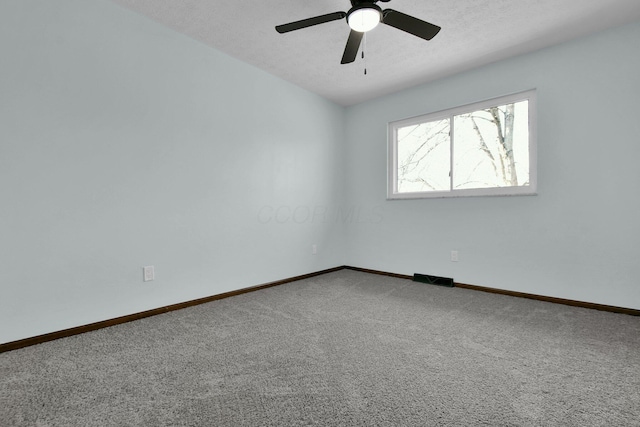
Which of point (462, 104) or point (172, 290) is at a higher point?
point (462, 104)

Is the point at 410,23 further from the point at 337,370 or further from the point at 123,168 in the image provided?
the point at 123,168

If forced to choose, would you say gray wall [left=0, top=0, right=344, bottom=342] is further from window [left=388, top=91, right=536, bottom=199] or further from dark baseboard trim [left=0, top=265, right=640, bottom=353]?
window [left=388, top=91, right=536, bottom=199]

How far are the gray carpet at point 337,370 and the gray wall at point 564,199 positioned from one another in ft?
1.35

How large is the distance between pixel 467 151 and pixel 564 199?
103 centimetres

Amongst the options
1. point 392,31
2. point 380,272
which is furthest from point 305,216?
point 392,31

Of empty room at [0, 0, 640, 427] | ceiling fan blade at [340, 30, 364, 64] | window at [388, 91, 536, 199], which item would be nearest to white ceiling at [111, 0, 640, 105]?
empty room at [0, 0, 640, 427]

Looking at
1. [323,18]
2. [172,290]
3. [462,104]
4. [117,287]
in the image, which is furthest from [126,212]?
[462,104]

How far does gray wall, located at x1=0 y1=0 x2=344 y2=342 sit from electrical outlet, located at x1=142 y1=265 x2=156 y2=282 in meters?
0.04

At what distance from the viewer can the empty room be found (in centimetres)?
136

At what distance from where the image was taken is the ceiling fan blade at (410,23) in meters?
1.72

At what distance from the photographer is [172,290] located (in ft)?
8.05

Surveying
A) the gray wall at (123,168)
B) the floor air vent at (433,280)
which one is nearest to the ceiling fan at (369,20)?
the gray wall at (123,168)

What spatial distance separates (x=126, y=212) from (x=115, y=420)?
4.95 feet

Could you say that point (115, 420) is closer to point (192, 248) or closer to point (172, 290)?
point (172, 290)
